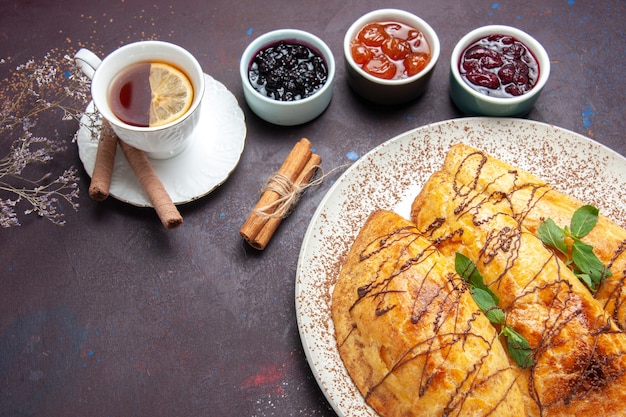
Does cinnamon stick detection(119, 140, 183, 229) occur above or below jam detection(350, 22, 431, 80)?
below

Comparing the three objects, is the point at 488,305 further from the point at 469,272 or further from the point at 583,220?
the point at 583,220

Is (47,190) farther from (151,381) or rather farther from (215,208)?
(151,381)

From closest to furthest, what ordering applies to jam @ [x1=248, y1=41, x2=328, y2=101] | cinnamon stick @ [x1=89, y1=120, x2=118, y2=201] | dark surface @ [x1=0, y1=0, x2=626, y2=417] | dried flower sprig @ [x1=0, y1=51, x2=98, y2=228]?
dark surface @ [x1=0, y1=0, x2=626, y2=417]
cinnamon stick @ [x1=89, y1=120, x2=118, y2=201]
dried flower sprig @ [x1=0, y1=51, x2=98, y2=228]
jam @ [x1=248, y1=41, x2=328, y2=101]

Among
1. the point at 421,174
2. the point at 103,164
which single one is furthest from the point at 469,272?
the point at 103,164

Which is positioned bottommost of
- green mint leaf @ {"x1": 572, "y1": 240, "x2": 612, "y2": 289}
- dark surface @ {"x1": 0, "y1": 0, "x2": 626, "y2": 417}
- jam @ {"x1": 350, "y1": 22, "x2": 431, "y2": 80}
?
dark surface @ {"x1": 0, "y1": 0, "x2": 626, "y2": 417}

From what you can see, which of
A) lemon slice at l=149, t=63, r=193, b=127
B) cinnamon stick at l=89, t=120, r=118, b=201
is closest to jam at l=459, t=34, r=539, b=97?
lemon slice at l=149, t=63, r=193, b=127

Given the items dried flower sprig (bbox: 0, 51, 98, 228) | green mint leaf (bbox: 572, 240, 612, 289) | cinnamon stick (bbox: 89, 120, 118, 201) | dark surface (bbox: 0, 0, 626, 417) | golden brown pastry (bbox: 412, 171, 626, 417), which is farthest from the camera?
dried flower sprig (bbox: 0, 51, 98, 228)

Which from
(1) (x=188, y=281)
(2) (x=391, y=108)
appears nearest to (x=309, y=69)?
(2) (x=391, y=108)

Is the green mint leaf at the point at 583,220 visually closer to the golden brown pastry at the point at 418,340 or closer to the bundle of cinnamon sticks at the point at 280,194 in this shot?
the golden brown pastry at the point at 418,340

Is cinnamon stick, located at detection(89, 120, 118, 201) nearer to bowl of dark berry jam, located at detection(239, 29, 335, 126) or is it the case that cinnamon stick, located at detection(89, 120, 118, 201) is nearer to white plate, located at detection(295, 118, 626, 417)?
bowl of dark berry jam, located at detection(239, 29, 335, 126)
